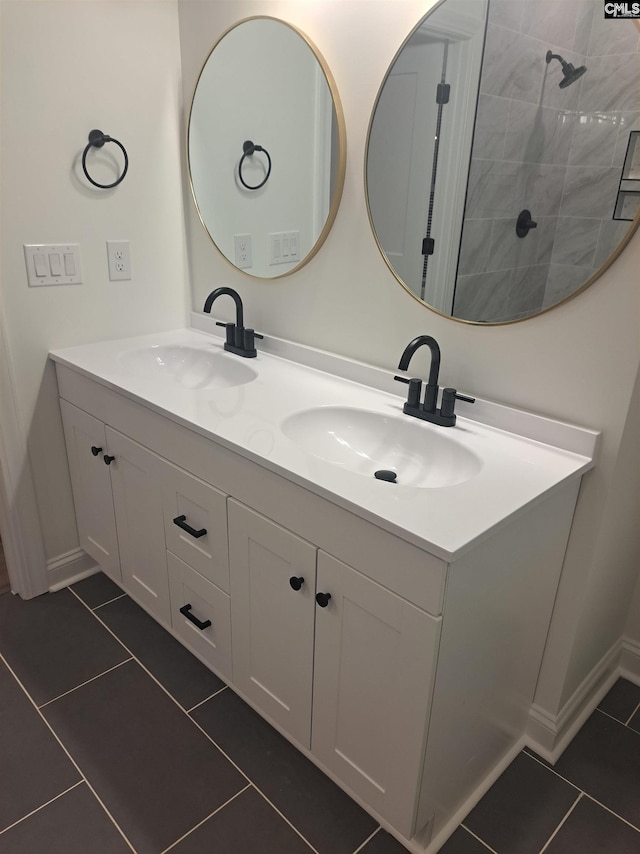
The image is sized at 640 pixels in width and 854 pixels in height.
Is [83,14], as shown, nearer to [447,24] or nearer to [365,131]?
[365,131]

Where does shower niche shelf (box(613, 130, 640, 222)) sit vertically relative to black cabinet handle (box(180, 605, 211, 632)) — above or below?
above

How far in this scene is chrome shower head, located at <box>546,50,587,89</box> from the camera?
1.23 m

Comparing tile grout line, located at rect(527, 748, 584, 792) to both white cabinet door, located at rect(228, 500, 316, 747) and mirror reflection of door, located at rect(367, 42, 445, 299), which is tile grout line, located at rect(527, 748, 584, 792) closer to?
white cabinet door, located at rect(228, 500, 316, 747)

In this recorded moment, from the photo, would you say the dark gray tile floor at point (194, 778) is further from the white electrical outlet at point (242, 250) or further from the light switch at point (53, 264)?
the white electrical outlet at point (242, 250)

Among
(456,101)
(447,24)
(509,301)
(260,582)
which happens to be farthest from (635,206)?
(260,582)

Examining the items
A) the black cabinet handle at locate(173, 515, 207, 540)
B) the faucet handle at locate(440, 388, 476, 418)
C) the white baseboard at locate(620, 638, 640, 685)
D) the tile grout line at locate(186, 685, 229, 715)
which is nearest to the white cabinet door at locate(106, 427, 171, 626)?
the black cabinet handle at locate(173, 515, 207, 540)

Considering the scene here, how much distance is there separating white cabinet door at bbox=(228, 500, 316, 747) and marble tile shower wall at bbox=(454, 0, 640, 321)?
28.8 inches

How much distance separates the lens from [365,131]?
1.60 meters

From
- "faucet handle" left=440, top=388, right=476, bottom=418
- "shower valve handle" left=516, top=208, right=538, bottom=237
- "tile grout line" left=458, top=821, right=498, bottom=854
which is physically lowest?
"tile grout line" left=458, top=821, right=498, bottom=854

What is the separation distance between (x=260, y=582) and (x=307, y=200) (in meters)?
1.08

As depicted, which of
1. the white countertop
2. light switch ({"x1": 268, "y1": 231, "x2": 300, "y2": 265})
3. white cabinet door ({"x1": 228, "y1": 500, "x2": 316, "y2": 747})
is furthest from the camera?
light switch ({"x1": 268, "y1": 231, "x2": 300, "y2": 265})

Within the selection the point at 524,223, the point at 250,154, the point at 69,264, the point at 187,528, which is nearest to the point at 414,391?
the point at 524,223

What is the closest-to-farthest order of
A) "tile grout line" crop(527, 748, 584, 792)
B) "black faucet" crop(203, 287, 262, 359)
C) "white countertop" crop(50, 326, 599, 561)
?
1. "white countertop" crop(50, 326, 599, 561)
2. "tile grout line" crop(527, 748, 584, 792)
3. "black faucet" crop(203, 287, 262, 359)

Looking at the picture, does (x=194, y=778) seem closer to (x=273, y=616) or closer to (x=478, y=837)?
(x=273, y=616)
